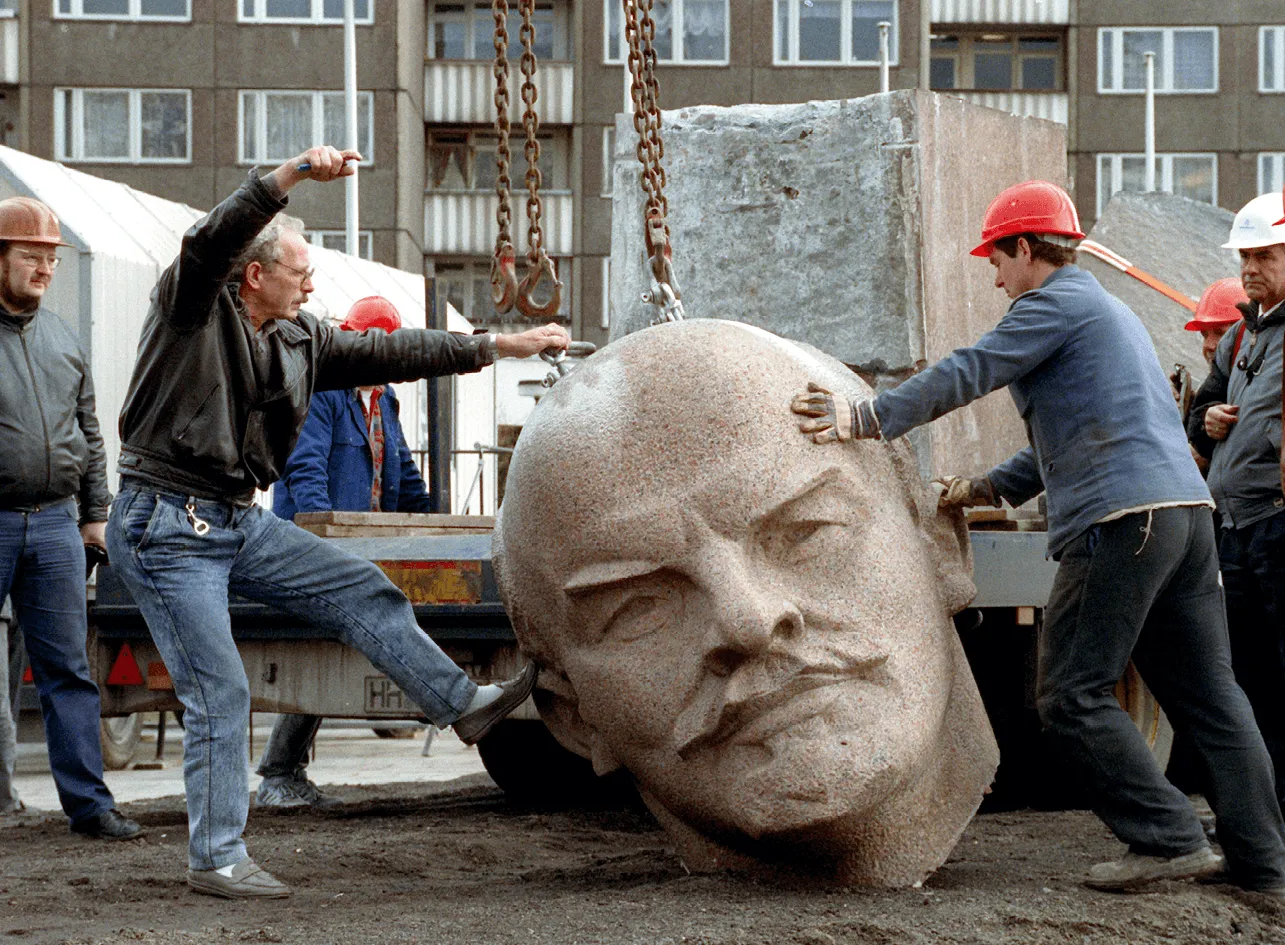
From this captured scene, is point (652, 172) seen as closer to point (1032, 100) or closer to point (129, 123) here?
point (129, 123)

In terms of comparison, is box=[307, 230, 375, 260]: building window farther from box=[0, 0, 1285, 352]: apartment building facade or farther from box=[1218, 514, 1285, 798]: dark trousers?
box=[1218, 514, 1285, 798]: dark trousers

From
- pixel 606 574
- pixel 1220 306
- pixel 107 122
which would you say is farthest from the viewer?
pixel 107 122

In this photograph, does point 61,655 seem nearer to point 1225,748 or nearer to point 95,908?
point 95,908

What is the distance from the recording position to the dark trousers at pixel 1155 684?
4.98 m

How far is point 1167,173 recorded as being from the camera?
3447cm

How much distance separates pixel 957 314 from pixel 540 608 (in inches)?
102

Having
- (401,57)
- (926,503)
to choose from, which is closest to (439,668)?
(926,503)

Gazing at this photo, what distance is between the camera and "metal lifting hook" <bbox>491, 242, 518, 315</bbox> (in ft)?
18.6

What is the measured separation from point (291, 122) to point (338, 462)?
24901 millimetres

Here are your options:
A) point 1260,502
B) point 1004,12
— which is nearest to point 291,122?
point 1004,12

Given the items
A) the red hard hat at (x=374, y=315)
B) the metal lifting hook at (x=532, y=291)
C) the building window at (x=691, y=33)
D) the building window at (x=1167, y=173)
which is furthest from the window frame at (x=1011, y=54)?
the metal lifting hook at (x=532, y=291)

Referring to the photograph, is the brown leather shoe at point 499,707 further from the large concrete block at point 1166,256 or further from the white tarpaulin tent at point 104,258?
the white tarpaulin tent at point 104,258

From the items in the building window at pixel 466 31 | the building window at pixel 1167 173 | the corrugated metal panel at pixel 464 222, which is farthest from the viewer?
the building window at pixel 1167 173

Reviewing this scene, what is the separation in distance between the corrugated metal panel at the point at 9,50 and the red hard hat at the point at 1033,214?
1137 inches
